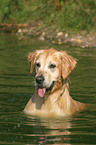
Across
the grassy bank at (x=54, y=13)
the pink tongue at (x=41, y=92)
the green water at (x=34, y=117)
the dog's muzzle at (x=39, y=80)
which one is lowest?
the grassy bank at (x=54, y=13)

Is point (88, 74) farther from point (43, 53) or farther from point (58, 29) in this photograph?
point (58, 29)

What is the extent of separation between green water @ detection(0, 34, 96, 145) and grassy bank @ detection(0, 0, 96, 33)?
23.1ft

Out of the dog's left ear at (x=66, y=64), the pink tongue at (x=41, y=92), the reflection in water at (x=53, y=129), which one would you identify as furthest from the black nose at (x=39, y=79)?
the reflection in water at (x=53, y=129)

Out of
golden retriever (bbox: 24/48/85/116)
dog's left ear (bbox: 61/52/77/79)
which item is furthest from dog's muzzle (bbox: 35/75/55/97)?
dog's left ear (bbox: 61/52/77/79)

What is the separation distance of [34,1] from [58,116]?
2231 centimetres

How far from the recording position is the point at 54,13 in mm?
29109

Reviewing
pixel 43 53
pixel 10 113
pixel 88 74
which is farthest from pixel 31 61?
Answer: pixel 88 74

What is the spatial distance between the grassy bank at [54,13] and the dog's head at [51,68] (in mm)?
16356

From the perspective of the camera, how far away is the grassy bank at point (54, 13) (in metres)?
26.9

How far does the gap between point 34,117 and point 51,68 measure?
1.14 m

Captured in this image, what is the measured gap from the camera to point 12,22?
32.3 metres

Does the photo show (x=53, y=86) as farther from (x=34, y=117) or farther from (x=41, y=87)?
(x=34, y=117)

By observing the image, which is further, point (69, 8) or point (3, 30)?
point (3, 30)

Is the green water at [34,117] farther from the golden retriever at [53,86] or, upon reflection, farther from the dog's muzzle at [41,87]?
the dog's muzzle at [41,87]
